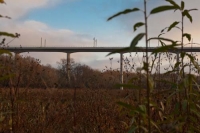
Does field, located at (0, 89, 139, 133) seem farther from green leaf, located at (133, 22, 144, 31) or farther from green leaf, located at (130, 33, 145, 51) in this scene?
green leaf, located at (130, 33, 145, 51)

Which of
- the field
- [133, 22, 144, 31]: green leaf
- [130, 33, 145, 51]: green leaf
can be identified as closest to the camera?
[130, 33, 145, 51]: green leaf

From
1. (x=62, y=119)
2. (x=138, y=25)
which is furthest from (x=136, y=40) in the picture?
(x=62, y=119)

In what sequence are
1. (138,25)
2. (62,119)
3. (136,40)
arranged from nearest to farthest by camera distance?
(136,40) < (138,25) < (62,119)

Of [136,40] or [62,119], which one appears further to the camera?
[62,119]

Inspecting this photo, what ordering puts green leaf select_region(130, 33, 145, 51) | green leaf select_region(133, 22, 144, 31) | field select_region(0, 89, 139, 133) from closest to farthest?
green leaf select_region(130, 33, 145, 51) → green leaf select_region(133, 22, 144, 31) → field select_region(0, 89, 139, 133)

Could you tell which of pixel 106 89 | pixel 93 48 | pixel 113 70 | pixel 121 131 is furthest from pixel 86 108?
pixel 93 48

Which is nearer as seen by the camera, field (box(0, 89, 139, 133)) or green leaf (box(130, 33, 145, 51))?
green leaf (box(130, 33, 145, 51))

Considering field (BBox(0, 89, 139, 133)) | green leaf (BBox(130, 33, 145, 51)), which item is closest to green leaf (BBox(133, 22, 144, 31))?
green leaf (BBox(130, 33, 145, 51))

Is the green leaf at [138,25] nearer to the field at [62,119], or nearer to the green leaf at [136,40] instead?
the green leaf at [136,40]

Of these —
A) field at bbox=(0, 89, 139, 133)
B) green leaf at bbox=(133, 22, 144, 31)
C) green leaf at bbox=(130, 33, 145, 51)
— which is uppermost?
green leaf at bbox=(133, 22, 144, 31)

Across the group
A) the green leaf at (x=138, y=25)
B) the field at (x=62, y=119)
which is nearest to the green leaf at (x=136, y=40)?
the green leaf at (x=138, y=25)

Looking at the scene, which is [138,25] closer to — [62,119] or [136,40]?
[136,40]

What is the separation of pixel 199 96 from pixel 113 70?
7.48 m

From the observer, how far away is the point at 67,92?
1200cm
